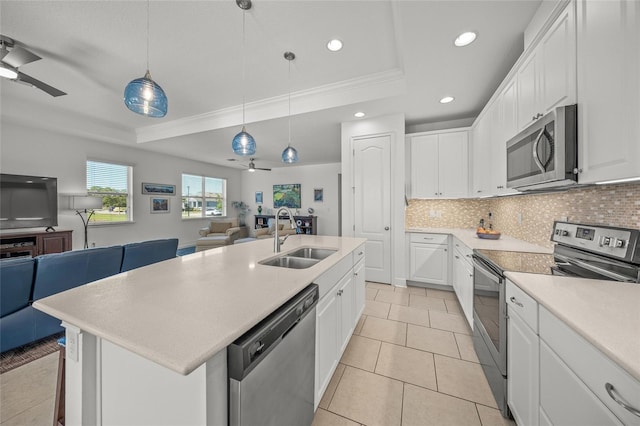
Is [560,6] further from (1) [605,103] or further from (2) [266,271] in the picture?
(2) [266,271]

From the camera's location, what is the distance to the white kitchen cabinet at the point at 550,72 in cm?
124

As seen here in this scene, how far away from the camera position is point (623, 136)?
95 centimetres

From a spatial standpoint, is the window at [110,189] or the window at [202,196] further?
the window at [202,196]

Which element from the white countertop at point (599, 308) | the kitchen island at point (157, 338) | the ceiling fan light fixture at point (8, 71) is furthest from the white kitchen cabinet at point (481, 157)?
the ceiling fan light fixture at point (8, 71)

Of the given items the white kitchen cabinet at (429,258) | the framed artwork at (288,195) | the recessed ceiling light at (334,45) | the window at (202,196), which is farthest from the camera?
the framed artwork at (288,195)

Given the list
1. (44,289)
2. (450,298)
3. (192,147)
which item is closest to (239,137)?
(44,289)

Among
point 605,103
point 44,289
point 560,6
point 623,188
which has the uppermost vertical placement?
point 560,6

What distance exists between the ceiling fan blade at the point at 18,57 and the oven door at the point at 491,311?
4267 millimetres

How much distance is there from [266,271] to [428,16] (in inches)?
85.9

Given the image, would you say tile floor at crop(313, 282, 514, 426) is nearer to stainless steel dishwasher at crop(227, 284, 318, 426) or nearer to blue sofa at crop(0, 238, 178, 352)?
stainless steel dishwasher at crop(227, 284, 318, 426)

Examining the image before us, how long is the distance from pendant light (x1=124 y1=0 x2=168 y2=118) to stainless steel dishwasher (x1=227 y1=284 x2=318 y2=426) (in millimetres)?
1734

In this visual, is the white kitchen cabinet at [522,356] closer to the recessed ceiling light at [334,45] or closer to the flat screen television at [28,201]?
the recessed ceiling light at [334,45]

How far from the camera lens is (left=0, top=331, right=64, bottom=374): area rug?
5.92ft

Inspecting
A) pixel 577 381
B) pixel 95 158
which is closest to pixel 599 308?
pixel 577 381
